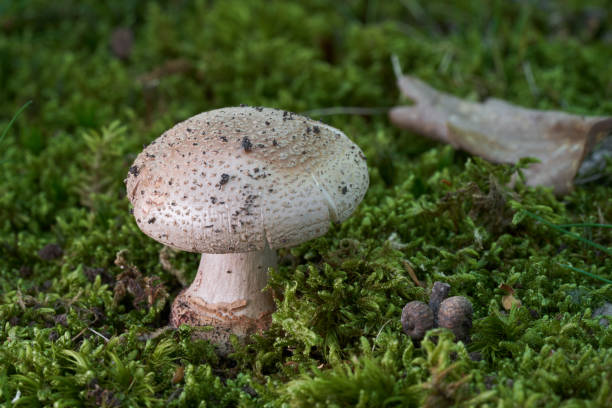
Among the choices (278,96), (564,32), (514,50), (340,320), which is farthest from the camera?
(564,32)

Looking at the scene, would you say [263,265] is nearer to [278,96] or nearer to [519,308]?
[519,308]

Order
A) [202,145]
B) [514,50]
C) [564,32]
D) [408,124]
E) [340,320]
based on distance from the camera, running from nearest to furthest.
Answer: [202,145] < [340,320] < [408,124] < [514,50] < [564,32]

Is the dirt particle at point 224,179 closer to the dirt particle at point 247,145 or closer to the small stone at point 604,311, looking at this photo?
the dirt particle at point 247,145

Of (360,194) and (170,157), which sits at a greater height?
(170,157)

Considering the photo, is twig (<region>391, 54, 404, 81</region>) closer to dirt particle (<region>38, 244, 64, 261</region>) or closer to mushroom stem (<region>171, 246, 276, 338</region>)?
mushroom stem (<region>171, 246, 276, 338</region>)

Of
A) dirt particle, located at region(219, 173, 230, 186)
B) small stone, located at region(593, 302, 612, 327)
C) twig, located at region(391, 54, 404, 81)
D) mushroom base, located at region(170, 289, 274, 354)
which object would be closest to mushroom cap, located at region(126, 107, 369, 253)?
dirt particle, located at region(219, 173, 230, 186)

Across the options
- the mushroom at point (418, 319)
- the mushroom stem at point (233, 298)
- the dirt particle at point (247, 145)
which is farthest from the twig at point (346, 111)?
the mushroom at point (418, 319)

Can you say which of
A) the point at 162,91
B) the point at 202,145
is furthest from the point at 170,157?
the point at 162,91
